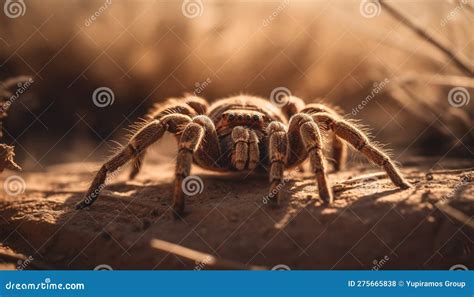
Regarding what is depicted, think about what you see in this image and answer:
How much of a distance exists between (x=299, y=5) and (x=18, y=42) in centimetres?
572

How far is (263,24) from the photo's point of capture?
30.3 feet

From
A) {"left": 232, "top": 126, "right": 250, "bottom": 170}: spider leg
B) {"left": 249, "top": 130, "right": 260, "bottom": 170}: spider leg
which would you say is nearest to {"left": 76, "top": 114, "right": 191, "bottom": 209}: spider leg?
{"left": 232, "top": 126, "right": 250, "bottom": 170}: spider leg

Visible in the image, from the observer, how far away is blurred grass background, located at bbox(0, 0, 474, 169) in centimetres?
826

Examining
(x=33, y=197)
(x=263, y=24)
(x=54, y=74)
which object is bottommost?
(x=33, y=197)

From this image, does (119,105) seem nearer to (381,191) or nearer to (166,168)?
(166,168)

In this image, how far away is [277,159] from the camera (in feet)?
14.6

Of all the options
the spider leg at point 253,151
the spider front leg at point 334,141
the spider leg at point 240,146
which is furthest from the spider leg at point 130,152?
the spider front leg at point 334,141

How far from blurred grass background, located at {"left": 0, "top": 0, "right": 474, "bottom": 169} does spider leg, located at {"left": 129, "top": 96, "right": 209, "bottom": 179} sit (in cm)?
307

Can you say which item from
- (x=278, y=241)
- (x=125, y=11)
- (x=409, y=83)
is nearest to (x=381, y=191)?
(x=278, y=241)

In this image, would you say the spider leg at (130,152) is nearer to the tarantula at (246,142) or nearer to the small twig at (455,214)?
the tarantula at (246,142)

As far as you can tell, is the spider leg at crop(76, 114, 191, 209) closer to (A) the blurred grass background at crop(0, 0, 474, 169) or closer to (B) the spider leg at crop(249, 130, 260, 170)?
(B) the spider leg at crop(249, 130, 260, 170)

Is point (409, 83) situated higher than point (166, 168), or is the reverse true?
point (409, 83)

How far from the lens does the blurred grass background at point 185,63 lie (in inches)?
325

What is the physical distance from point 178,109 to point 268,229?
2.48 metres
